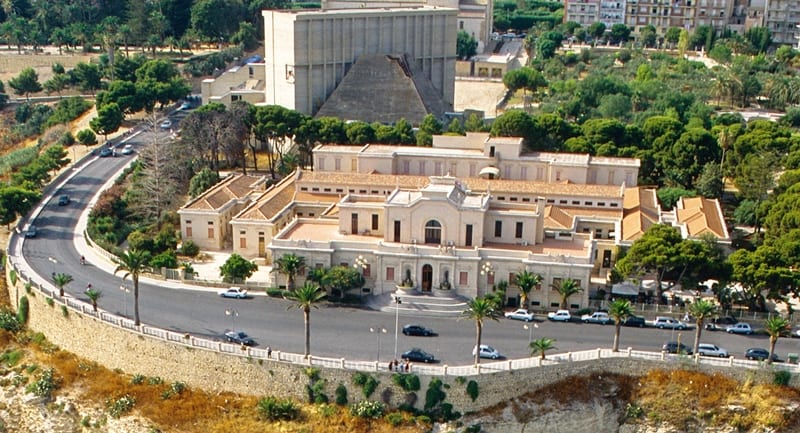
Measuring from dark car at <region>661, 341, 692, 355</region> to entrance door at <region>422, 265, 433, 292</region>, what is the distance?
667 inches

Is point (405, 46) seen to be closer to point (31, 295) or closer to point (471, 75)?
point (471, 75)

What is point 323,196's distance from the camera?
278 feet

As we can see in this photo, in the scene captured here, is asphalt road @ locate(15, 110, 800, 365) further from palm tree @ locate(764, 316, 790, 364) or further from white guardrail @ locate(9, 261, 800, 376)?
palm tree @ locate(764, 316, 790, 364)

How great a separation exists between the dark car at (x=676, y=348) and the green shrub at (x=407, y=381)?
51.7ft

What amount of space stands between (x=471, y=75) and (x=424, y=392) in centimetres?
11787

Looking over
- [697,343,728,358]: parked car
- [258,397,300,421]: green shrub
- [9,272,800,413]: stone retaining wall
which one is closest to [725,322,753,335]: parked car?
[697,343,728,358]: parked car

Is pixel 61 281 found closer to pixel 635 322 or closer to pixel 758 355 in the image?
pixel 635 322

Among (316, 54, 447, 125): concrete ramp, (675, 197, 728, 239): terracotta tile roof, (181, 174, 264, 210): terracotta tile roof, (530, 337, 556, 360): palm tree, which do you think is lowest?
(530, 337, 556, 360): palm tree

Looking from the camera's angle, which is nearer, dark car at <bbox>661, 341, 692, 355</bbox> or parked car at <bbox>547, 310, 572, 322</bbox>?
dark car at <bbox>661, 341, 692, 355</bbox>

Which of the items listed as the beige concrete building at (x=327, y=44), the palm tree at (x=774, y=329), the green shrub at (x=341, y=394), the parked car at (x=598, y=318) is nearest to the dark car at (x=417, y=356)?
the green shrub at (x=341, y=394)

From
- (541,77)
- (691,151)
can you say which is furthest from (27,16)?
(691,151)

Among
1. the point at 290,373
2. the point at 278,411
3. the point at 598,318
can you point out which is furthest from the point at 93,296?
the point at 598,318

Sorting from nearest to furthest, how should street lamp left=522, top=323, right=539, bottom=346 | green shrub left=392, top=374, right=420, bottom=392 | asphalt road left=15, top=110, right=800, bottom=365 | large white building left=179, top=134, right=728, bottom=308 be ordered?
green shrub left=392, top=374, right=420, bottom=392 → asphalt road left=15, top=110, right=800, bottom=365 → street lamp left=522, top=323, right=539, bottom=346 → large white building left=179, top=134, right=728, bottom=308

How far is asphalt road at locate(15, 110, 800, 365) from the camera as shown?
61.6 m
